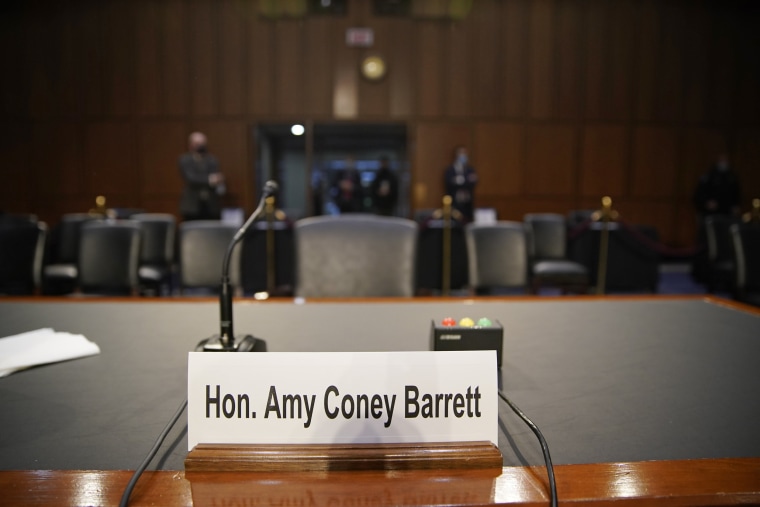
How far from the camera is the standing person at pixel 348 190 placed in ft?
24.0

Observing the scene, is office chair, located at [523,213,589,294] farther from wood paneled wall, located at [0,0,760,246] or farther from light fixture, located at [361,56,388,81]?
light fixture, located at [361,56,388,81]

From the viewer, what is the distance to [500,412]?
685mm

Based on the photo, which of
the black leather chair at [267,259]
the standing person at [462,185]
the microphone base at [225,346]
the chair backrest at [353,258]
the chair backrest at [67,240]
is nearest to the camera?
the microphone base at [225,346]

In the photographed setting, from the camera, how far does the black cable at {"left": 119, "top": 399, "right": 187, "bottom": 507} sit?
1.54 feet

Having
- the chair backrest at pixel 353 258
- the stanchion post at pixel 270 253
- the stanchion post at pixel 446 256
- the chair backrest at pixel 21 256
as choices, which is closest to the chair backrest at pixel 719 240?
the stanchion post at pixel 446 256

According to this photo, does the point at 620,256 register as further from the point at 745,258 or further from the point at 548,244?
the point at 745,258

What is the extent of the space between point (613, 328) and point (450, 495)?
32.2 inches

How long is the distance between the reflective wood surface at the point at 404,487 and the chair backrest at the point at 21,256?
8.23 ft

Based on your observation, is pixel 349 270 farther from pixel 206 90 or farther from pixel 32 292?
pixel 206 90

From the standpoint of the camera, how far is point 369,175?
8.38 m

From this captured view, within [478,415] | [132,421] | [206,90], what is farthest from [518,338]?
[206,90]

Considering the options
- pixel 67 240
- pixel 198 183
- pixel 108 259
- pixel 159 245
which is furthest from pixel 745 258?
pixel 198 183

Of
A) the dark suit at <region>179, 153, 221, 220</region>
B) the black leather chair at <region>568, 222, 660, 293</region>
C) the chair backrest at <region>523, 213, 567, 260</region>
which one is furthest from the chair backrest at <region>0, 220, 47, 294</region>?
the black leather chair at <region>568, 222, 660, 293</region>

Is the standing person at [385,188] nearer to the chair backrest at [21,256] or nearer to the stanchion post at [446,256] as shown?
the stanchion post at [446,256]
